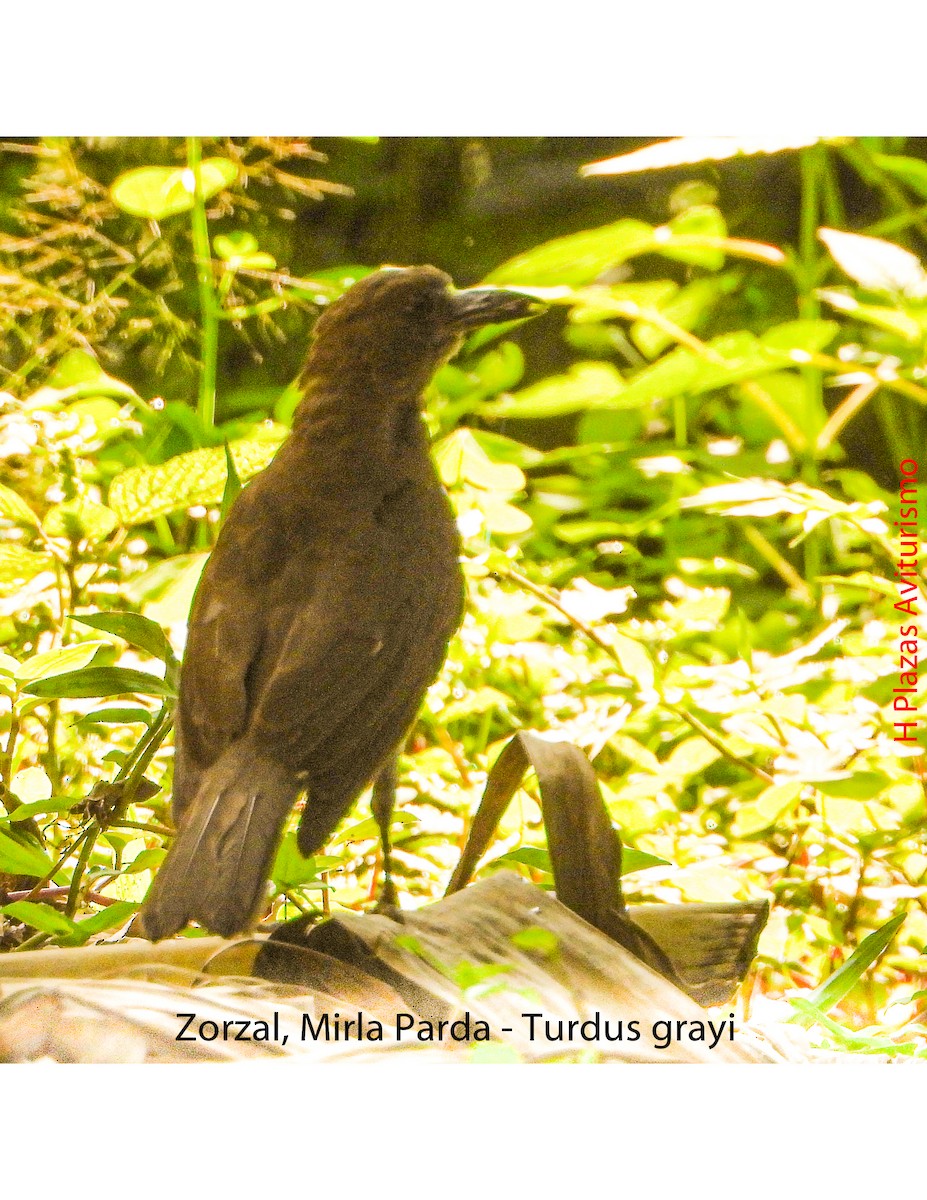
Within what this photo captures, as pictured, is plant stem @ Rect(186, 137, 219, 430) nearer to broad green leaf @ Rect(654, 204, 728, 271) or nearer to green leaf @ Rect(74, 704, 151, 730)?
green leaf @ Rect(74, 704, 151, 730)

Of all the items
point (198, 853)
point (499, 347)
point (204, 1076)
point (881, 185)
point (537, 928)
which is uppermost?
point (881, 185)

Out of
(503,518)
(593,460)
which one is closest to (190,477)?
(503,518)

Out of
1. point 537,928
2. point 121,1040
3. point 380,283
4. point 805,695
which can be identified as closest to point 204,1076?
point 121,1040

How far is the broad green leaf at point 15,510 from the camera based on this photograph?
1653 millimetres

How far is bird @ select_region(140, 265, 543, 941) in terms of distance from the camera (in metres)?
1.53

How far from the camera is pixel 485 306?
1.58 m

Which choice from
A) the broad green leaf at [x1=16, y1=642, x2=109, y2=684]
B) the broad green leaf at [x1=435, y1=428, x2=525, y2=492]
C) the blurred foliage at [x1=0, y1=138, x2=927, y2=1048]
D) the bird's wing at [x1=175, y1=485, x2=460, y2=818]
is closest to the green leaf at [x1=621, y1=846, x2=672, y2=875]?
the blurred foliage at [x1=0, y1=138, x2=927, y2=1048]

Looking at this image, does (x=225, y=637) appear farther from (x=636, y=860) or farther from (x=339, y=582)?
(x=636, y=860)

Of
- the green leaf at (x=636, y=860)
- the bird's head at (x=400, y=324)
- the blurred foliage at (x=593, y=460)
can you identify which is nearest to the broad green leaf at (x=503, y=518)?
the blurred foliage at (x=593, y=460)

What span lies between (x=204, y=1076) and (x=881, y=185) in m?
1.27

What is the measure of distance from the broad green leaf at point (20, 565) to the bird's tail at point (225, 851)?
1.16 feet

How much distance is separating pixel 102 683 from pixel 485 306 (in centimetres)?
62

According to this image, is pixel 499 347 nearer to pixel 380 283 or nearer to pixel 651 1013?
pixel 380 283

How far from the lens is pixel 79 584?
1645 millimetres
